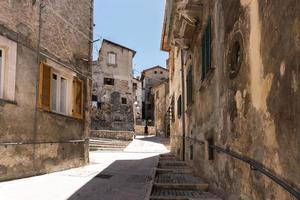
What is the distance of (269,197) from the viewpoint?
12.0 feet

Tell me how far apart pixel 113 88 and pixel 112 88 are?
5.5 inches

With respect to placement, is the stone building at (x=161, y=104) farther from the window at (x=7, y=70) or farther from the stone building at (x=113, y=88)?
the window at (x=7, y=70)

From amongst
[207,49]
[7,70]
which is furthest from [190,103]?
[7,70]

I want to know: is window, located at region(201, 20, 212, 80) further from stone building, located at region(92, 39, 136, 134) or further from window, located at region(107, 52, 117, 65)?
window, located at region(107, 52, 117, 65)

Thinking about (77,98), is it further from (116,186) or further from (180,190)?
(180,190)

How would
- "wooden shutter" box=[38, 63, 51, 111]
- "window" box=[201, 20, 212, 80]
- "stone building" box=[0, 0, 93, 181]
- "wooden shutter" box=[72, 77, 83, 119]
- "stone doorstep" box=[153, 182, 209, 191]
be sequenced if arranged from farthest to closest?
"wooden shutter" box=[72, 77, 83, 119]
"wooden shutter" box=[38, 63, 51, 111]
"stone building" box=[0, 0, 93, 181]
"stone doorstep" box=[153, 182, 209, 191]
"window" box=[201, 20, 212, 80]

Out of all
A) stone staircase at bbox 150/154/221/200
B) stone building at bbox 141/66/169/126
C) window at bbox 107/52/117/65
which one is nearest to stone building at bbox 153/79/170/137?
stone building at bbox 141/66/169/126

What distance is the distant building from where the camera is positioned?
4478 centimetres

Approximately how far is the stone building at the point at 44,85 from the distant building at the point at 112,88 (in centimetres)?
3140

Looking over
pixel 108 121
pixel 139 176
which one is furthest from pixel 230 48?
pixel 108 121

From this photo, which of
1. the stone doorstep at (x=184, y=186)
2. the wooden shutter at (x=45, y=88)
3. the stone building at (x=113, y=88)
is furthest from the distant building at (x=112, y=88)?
the stone doorstep at (x=184, y=186)

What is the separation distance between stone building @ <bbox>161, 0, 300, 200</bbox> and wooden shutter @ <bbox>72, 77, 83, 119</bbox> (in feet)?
18.5

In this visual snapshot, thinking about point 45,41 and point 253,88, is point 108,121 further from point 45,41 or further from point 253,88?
point 253,88

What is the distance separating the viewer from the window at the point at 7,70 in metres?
8.52
